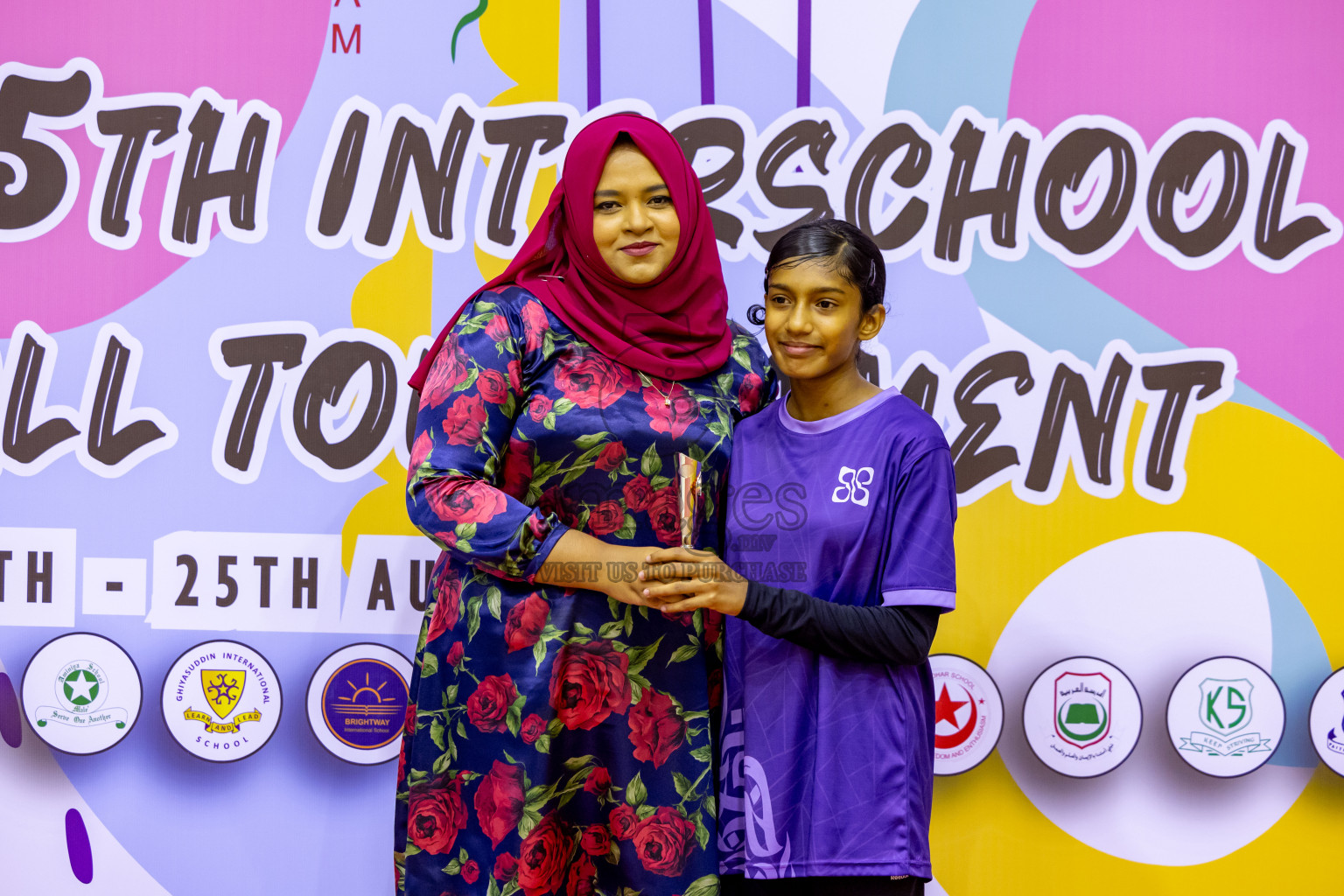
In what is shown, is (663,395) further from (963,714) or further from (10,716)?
(10,716)

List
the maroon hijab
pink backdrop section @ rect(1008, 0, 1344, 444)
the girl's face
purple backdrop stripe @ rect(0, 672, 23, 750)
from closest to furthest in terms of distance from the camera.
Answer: the girl's face
the maroon hijab
pink backdrop section @ rect(1008, 0, 1344, 444)
purple backdrop stripe @ rect(0, 672, 23, 750)

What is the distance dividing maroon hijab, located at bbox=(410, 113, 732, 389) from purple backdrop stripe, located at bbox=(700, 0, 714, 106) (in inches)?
18.8

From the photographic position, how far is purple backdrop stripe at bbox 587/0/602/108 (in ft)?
6.18

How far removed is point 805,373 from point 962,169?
0.82 m

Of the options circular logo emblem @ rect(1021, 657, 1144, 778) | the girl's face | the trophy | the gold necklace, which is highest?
the girl's face

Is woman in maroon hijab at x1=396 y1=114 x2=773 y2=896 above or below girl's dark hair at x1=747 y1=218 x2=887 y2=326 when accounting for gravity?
below

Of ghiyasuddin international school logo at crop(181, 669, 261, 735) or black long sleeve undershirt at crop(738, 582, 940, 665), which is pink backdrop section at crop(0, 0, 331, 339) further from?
black long sleeve undershirt at crop(738, 582, 940, 665)

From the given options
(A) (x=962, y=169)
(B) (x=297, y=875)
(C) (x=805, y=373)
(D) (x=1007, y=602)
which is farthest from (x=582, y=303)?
(B) (x=297, y=875)

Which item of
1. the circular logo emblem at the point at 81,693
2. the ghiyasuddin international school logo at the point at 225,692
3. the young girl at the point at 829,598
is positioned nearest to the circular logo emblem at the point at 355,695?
the ghiyasuddin international school logo at the point at 225,692

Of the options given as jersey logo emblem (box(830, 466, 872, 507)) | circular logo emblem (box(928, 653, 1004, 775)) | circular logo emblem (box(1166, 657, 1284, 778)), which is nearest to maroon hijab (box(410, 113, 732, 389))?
jersey logo emblem (box(830, 466, 872, 507))

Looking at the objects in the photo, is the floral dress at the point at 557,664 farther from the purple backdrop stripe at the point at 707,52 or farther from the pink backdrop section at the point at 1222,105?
the pink backdrop section at the point at 1222,105

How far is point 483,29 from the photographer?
1894 mm

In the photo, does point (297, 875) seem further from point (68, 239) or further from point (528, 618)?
point (68, 239)

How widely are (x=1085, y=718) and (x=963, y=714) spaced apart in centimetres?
24
